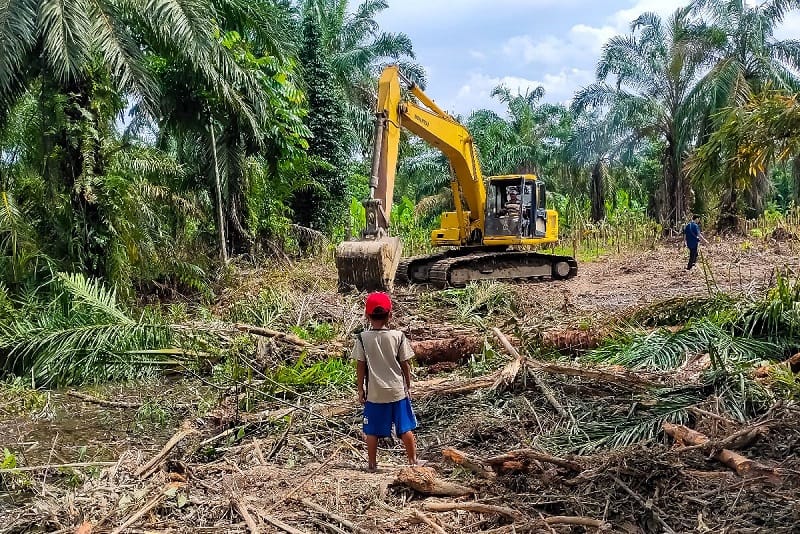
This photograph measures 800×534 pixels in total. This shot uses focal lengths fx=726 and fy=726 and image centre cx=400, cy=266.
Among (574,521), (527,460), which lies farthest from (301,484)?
(574,521)

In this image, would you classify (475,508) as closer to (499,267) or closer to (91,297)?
(91,297)

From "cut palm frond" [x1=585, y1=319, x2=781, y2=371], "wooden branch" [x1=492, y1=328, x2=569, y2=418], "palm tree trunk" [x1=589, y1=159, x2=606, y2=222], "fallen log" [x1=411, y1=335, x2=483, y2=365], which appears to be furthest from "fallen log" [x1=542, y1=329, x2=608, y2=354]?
"palm tree trunk" [x1=589, y1=159, x2=606, y2=222]

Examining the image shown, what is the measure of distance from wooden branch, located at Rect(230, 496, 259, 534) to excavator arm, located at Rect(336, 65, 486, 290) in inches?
267

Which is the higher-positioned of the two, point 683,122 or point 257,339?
point 683,122

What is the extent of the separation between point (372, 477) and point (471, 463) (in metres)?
0.67

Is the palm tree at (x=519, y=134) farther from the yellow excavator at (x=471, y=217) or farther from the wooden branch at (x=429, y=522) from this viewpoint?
the wooden branch at (x=429, y=522)

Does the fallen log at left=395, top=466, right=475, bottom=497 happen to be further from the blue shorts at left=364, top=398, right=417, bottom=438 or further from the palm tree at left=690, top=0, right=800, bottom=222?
the palm tree at left=690, top=0, right=800, bottom=222

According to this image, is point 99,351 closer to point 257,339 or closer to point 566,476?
point 257,339

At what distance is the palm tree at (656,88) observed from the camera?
25594mm

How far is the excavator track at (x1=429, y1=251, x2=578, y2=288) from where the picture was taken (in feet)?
46.1

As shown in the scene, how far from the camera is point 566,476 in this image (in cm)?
428

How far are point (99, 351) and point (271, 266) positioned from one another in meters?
8.35

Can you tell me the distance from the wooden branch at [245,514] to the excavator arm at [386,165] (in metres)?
6.79

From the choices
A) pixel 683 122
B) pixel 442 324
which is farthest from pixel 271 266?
pixel 683 122
